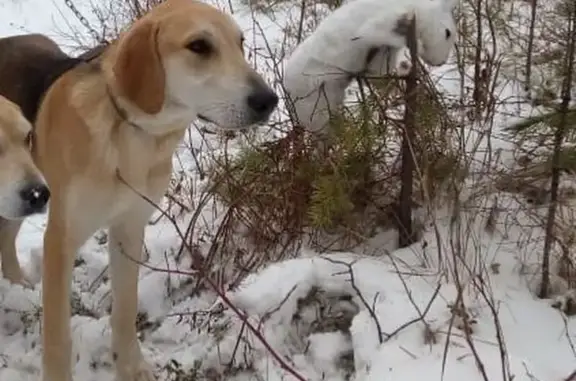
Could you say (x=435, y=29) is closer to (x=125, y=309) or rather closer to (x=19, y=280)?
(x=125, y=309)

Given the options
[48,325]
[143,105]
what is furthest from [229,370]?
[143,105]

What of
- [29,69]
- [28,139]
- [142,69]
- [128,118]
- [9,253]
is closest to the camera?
[142,69]

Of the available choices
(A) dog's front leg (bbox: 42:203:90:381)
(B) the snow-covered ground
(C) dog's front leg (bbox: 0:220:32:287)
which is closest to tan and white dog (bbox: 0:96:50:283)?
(A) dog's front leg (bbox: 42:203:90:381)

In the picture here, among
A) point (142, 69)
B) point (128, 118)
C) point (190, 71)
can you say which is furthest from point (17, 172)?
point (190, 71)

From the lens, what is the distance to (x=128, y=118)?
3.15 m

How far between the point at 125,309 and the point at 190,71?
1.04 metres

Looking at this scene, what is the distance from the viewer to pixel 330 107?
3.90 metres

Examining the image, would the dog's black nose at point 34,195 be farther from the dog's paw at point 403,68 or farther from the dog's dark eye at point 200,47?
the dog's paw at point 403,68

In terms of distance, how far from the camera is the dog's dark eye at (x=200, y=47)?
303cm

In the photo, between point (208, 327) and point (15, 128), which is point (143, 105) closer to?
point (15, 128)

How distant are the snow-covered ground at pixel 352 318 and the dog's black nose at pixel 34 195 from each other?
778mm

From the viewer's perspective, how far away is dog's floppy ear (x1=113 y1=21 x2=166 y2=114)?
3.03 metres

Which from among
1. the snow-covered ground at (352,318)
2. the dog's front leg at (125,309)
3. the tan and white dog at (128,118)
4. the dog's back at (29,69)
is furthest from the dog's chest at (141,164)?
the snow-covered ground at (352,318)

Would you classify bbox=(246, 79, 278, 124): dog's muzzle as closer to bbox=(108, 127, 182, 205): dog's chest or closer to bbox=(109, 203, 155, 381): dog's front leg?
bbox=(108, 127, 182, 205): dog's chest
